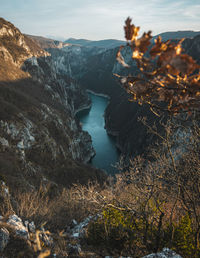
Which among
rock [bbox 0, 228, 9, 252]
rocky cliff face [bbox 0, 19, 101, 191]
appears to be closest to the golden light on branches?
rock [bbox 0, 228, 9, 252]

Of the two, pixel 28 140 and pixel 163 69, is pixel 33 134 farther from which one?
pixel 163 69

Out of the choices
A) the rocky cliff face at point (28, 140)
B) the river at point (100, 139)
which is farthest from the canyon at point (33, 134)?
the river at point (100, 139)

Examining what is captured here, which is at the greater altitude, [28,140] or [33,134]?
[33,134]

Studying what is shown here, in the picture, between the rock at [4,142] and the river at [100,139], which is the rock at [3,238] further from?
the river at [100,139]

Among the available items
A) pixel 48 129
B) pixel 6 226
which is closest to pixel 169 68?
pixel 6 226

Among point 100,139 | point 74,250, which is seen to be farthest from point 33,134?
point 100,139

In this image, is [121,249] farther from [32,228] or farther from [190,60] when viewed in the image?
[190,60]

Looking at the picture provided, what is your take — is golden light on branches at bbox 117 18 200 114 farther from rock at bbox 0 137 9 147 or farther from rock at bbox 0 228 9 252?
rock at bbox 0 137 9 147
